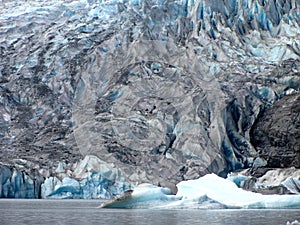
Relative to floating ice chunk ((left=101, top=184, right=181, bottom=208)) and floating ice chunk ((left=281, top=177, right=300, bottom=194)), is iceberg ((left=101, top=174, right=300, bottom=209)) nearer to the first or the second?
floating ice chunk ((left=101, top=184, right=181, bottom=208))

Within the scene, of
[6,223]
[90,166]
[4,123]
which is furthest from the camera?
[4,123]

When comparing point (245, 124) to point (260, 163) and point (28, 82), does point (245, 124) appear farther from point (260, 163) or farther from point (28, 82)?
point (28, 82)

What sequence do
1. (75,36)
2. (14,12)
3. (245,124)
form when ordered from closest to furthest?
(245,124), (75,36), (14,12)

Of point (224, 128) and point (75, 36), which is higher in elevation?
point (75, 36)

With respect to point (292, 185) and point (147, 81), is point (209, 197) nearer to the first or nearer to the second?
point (292, 185)

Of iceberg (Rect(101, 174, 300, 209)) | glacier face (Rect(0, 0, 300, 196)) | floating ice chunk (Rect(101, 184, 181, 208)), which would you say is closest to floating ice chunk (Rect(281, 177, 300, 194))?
iceberg (Rect(101, 174, 300, 209))

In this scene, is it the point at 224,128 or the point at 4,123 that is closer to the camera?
the point at 224,128

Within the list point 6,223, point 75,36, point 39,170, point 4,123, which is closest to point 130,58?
point 75,36
